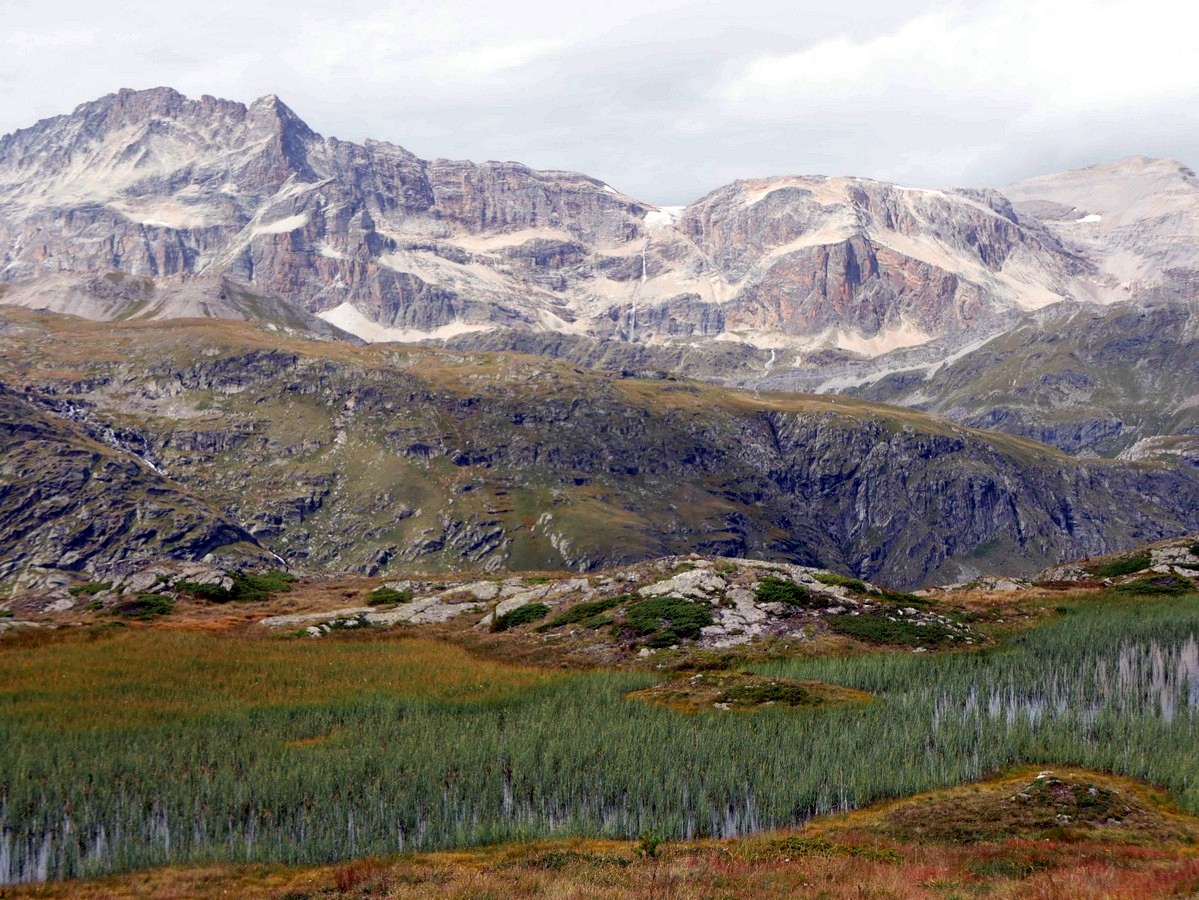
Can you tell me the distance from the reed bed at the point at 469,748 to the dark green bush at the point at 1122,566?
3491 cm

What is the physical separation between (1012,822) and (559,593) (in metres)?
57.4

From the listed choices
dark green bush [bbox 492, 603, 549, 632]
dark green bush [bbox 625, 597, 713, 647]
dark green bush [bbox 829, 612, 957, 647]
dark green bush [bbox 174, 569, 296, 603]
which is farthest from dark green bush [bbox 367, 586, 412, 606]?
dark green bush [bbox 829, 612, 957, 647]

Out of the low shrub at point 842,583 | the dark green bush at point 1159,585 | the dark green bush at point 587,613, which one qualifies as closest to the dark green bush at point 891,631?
the low shrub at point 842,583

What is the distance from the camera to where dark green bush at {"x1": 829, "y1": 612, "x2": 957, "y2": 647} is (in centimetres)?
8062

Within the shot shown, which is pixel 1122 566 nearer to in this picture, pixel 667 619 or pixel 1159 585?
pixel 1159 585

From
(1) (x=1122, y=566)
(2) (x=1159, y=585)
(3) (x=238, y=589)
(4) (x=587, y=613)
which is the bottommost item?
(1) (x=1122, y=566)

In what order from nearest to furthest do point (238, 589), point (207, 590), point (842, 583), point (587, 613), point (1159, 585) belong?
1. point (587, 613)
2. point (842, 583)
3. point (1159, 585)
4. point (207, 590)
5. point (238, 589)

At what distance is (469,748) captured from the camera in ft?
180

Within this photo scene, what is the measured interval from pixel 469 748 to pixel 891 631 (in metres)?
40.0

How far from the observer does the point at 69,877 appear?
1640 inches

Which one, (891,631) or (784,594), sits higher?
(784,594)

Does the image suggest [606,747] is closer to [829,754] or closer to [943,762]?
[829,754]

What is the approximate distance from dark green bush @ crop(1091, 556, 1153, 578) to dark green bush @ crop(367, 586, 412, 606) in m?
71.5

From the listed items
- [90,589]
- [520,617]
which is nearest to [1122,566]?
[520,617]
